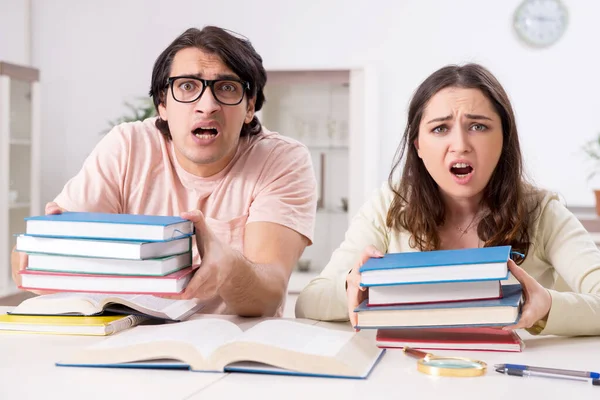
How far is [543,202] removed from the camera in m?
1.66

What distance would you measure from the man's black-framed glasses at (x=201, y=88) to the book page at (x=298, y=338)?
75 centimetres

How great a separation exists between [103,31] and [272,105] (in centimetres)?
134

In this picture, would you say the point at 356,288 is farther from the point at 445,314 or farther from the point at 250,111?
the point at 250,111

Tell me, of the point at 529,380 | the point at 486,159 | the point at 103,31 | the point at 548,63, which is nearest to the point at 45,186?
the point at 103,31

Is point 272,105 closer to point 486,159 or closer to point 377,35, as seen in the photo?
point 377,35

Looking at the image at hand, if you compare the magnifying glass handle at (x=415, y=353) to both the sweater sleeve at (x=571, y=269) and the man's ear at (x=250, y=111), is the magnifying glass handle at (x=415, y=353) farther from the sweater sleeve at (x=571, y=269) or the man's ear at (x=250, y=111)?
the man's ear at (x=250, y=111)

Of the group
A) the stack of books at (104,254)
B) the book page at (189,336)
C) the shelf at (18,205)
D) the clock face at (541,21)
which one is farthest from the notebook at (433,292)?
the shelf at (18,205)

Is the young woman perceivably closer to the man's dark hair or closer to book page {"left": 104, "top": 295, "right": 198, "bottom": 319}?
book page {"left": 104, "top": 295, "right": 198, "bottom": 319}

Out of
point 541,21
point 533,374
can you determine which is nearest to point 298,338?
point 533,374

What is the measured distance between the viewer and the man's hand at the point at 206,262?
1328 mm

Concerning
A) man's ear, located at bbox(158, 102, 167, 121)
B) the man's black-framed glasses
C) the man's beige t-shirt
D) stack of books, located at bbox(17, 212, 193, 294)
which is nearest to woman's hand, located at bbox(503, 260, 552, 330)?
stack of books, located at bbox(17, 212, 193, 294)

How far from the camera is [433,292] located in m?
1.20

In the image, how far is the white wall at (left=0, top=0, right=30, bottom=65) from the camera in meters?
5.02

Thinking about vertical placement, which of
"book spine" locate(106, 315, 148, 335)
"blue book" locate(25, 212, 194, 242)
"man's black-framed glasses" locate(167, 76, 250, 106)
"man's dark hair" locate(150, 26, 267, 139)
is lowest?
Result: "book spine" locate(106, 315, 148, 335)
